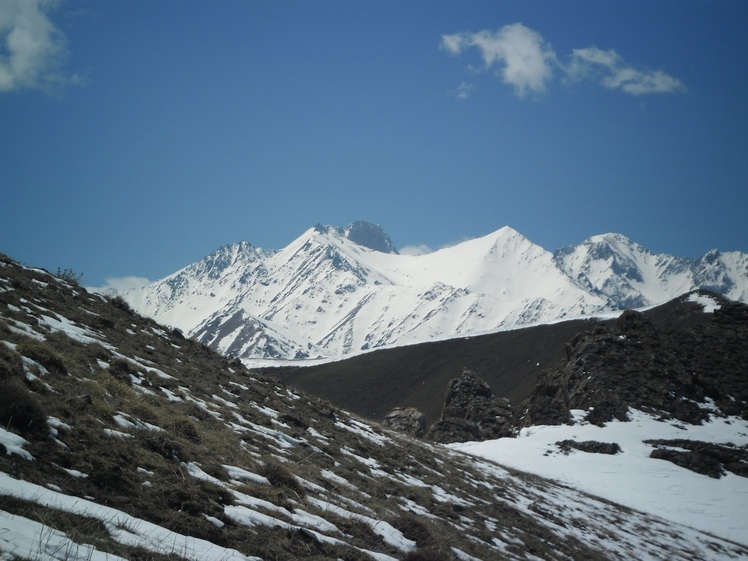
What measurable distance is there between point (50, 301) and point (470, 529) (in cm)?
1324

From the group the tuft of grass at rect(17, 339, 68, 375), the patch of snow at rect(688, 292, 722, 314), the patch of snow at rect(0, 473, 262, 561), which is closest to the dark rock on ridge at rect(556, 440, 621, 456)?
the tuft of grass at rect(17, 339, 68, 375)

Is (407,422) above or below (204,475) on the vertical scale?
above

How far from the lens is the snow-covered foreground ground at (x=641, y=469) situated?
83.7 ft

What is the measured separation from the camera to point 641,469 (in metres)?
30.5

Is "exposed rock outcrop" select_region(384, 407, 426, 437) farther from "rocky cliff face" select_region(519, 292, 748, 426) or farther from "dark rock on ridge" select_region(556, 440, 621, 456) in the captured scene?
"dark rock on ridge" select_region(556, 440, 621, 456)

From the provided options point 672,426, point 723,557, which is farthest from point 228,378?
point 672,426

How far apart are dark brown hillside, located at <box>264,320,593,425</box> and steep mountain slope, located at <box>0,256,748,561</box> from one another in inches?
1929

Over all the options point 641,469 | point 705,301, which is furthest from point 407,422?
point 705,301

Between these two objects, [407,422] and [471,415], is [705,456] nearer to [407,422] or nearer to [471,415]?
[471,415]

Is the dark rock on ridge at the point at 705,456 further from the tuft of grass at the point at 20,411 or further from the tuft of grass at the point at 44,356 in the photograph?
the tuft of grass at the point at 20,411

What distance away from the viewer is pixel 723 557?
20.1 m

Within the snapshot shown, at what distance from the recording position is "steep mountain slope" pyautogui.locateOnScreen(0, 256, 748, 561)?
22.2 feet

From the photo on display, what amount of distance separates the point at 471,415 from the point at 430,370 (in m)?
39.0

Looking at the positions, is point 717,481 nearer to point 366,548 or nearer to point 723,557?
point 723,557
